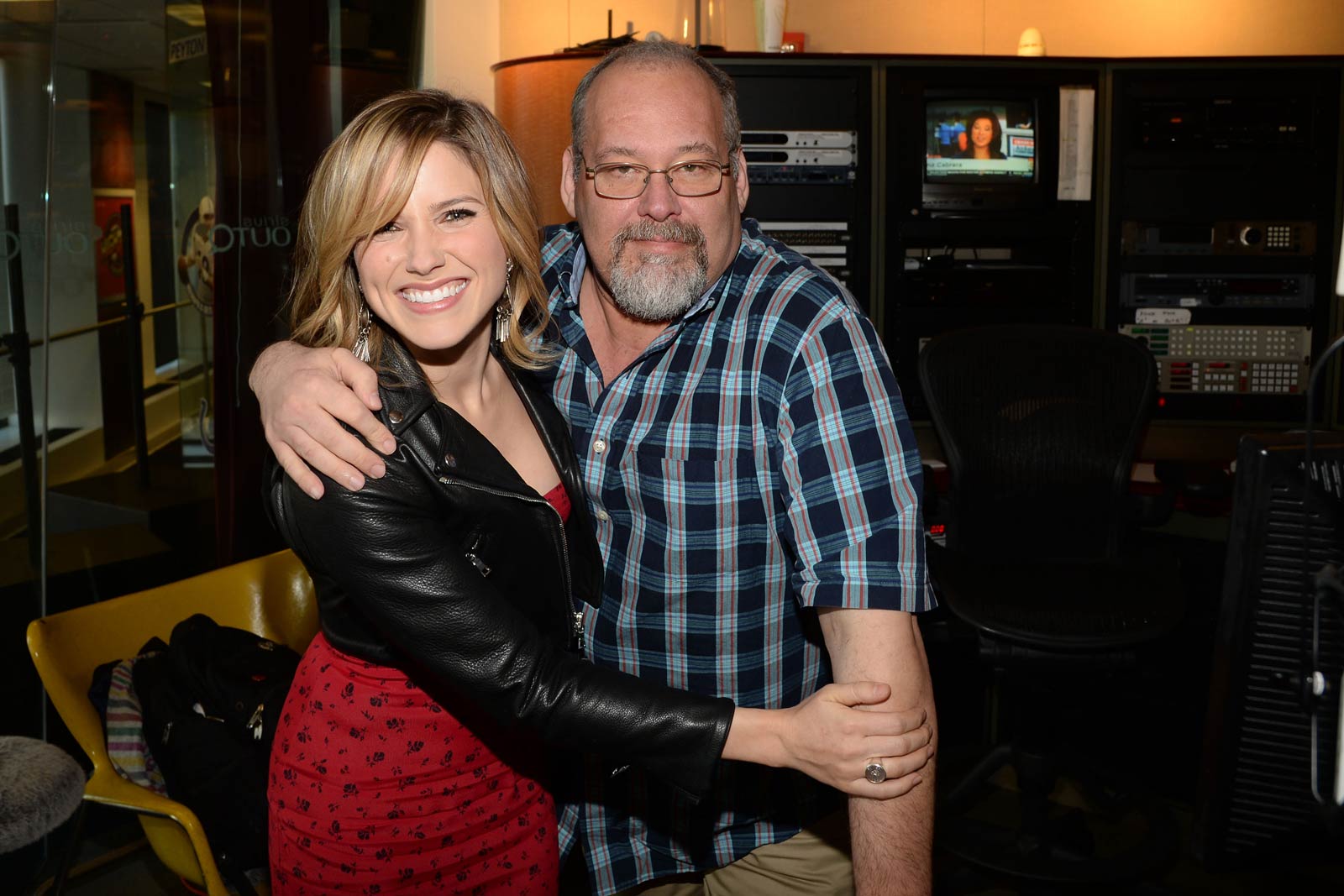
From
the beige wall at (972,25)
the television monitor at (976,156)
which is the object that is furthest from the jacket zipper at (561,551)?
the beige wall at (972,25)

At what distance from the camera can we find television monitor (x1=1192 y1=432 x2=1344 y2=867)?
0.82m

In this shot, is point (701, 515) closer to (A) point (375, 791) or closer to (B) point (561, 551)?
(B) point (561, 551)

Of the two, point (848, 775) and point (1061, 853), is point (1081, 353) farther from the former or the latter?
point (848, 775)

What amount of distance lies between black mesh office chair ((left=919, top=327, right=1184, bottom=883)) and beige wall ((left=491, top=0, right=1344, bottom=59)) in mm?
1502

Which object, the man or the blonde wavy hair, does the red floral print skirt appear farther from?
the blonde wavy hair

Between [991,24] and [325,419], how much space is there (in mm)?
3204

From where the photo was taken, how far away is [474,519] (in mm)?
1178

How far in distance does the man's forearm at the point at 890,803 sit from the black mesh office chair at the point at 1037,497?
125cm

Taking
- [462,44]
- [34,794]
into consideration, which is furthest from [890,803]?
[462,44]

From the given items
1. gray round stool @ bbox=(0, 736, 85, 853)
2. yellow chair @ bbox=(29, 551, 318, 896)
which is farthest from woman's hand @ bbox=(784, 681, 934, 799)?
gray round stool @ bbox=(0, 736, 85, 853)

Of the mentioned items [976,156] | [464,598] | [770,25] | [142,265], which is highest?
[770,25]

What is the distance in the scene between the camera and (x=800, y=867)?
1.52 meters

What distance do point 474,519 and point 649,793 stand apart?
1.76 feet

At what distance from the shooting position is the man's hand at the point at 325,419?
1078 millimetres
